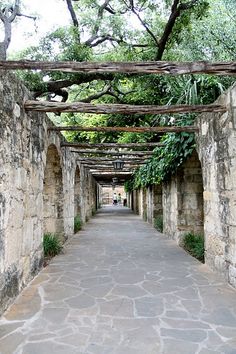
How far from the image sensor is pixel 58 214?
7.16 meters

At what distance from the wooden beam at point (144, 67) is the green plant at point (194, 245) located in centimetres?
373

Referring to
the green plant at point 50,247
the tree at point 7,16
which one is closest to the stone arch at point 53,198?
the green plant at point 50,247

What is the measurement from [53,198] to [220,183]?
3.88 m

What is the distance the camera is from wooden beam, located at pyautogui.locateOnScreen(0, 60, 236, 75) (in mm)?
2982

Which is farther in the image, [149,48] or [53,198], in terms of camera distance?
[149,48]

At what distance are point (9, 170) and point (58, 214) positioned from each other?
381 cm

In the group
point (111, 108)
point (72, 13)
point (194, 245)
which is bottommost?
point (194, 245)

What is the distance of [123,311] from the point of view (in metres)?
3.26

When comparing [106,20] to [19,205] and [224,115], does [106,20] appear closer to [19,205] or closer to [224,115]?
[224,115]

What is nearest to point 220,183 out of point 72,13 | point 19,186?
point 19,186

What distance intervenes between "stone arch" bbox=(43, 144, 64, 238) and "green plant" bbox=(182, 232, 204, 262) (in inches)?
110

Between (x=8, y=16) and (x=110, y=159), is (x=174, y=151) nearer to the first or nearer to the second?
(x=110, y=159)

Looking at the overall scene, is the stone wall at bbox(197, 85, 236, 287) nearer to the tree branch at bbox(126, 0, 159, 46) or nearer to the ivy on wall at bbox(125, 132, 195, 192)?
the ivy on wall at bbox(125, 132, 195, 192)

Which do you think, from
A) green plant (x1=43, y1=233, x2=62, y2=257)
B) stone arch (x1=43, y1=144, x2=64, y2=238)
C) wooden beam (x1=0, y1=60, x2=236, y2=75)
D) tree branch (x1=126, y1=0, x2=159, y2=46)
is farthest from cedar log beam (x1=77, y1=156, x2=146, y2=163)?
wooden beam (x1=0, y1=60, x2=236, y2=75)
